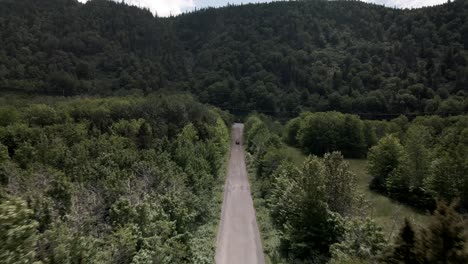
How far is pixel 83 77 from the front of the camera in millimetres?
152250

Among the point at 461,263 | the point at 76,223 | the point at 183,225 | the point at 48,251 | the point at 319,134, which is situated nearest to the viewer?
the point at 461,263

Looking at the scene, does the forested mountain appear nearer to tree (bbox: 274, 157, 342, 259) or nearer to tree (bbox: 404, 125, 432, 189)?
tree (bbox: 404, 125, 432, 189)

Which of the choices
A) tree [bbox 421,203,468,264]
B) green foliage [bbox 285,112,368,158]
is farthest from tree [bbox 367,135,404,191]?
tree [bbox 421,203,468,264]

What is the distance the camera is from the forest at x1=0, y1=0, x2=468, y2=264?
965 inches

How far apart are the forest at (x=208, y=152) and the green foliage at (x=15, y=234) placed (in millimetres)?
49

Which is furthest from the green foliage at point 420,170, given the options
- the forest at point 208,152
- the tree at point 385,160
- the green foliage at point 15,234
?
the green foliage at point 15,234

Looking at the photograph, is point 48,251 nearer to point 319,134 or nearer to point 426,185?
point 426,185

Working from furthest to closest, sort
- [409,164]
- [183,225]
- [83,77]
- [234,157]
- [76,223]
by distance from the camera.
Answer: [83,77] → [234,157] → [409,164] → [183,225] → [76,223]

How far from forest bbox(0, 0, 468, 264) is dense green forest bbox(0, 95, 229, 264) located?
15cm

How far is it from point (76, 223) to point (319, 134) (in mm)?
94805

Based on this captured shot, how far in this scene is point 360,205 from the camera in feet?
116

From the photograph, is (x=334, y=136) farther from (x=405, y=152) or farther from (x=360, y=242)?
(x=360, y=242)

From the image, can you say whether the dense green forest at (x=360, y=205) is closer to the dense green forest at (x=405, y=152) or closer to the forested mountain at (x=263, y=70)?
the dense green forest at (x=405, y=152)

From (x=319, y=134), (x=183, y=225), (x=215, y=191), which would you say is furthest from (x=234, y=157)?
(x=183, y=225)
